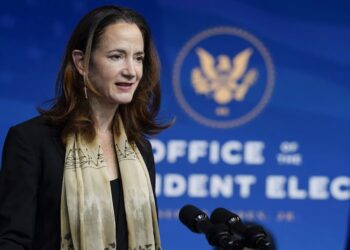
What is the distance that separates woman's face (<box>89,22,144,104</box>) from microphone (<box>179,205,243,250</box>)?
336 mm

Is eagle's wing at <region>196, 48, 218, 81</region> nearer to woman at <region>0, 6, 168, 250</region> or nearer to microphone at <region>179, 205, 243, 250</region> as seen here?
woman at <region>0, 6, 168, 250</region>

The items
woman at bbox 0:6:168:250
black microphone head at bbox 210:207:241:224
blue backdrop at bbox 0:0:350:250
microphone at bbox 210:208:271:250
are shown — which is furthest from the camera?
blue backdrop at bbox 0:0:350:250

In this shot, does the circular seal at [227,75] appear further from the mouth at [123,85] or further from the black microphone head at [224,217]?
the black microphone head at [224,217]

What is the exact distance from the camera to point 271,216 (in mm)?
4348

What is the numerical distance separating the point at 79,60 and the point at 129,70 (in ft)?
0.48

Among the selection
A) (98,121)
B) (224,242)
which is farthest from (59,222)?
(224,242)

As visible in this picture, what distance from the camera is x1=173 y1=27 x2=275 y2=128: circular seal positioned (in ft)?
14.2

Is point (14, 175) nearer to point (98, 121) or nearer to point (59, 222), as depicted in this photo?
point (59, 222)

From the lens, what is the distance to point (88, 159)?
207 cm

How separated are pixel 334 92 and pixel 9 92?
1.68m

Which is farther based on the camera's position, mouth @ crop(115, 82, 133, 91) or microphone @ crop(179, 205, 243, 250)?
mouth @ crop(115, 82, 133, 91)

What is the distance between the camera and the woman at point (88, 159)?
191 centimetres

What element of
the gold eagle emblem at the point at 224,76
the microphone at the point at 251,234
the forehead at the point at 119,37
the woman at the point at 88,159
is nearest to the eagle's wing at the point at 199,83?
the gold eagle emblem at the point at 224,76

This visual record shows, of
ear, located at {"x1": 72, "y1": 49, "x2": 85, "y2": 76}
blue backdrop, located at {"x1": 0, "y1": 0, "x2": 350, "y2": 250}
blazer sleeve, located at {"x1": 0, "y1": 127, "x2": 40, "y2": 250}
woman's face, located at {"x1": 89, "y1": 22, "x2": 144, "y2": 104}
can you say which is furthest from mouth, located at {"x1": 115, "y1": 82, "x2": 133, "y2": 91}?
blue backdrop, located at {"x1": 0, "y1": 0, "x2": 350, "y2": 250}
